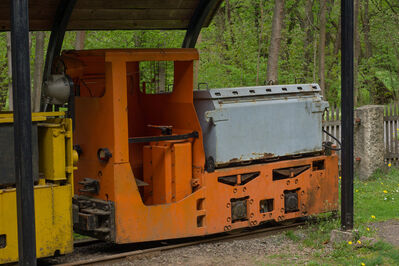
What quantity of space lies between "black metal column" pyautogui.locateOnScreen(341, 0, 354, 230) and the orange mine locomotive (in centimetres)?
119

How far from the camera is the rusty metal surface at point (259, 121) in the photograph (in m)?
9.06

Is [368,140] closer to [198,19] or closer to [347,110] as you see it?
[198,19]

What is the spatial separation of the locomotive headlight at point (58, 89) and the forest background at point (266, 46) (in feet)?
25.5

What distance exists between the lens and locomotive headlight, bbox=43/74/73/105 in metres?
8.41

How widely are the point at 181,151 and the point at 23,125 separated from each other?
317 cm

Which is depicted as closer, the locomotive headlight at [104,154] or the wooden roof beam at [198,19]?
the locomotive headlight at [104,154]

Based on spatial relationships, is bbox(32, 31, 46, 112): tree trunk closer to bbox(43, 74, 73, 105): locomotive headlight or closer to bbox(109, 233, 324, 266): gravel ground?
bbox(43, 74, 73, 105): locomotive headlight

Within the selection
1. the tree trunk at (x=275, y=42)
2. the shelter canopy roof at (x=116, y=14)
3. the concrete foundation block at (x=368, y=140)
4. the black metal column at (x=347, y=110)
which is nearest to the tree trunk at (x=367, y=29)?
the tree trunk at (x=275, y=42)

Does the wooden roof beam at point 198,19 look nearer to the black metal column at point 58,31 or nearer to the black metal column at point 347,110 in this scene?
the black metal column at point 58,31

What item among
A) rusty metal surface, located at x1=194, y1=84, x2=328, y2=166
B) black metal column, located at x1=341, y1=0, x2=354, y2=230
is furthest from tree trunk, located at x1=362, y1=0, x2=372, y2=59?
black metal column, located at x1=341, y1=0, x2=354, y2=230

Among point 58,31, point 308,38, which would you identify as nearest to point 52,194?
point 58,31

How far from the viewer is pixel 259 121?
9492 mm

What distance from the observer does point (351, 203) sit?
8.90 meters

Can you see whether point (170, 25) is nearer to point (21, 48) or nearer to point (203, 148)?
point (203, 148)
